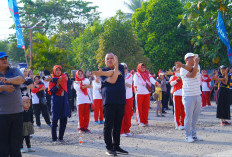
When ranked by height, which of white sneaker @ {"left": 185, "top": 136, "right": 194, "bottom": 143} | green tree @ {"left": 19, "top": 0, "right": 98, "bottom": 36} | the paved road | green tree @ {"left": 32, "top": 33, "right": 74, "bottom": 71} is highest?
green tree @ {"left": 19, "top": 0, "right": 98, "bottom": 36}

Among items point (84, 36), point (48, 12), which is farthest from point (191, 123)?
point (48, 12)

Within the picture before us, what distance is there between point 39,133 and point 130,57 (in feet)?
57.1

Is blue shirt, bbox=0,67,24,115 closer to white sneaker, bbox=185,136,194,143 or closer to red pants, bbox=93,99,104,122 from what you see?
white sneaker, bbox=185,136,194,143

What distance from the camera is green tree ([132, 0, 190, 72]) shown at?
30.2m

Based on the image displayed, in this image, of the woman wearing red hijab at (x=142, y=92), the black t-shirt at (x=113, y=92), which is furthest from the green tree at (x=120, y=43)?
the black t-shirt at (x=113, y=92)

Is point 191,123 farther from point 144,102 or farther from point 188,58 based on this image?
point 144,102

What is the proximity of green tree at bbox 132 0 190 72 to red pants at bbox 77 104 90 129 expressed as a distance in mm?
19867

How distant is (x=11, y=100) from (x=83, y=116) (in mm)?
5343

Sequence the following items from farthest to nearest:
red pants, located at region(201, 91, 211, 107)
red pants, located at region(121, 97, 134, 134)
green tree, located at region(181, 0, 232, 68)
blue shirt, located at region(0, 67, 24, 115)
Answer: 1. green tree, located at region(181, 0, 232, 68)
2. red pants, located at region(201, 91, 211, 107)
3. red pants, located at region(121, 97, 134, 134)
4. blue shirt, located at region(0, 67, 24, 115)

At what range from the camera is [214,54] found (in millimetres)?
24047

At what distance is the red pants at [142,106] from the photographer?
37.6 ft

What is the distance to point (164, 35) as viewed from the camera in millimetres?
30312

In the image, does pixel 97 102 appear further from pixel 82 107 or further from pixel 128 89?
pixel 128 89

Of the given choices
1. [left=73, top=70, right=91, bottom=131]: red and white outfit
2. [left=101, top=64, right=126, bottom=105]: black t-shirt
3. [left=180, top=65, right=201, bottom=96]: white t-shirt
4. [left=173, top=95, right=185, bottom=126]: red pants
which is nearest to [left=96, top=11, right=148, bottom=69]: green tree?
[left=73, top=70, right=91, bottom=131]: red and white outfit
